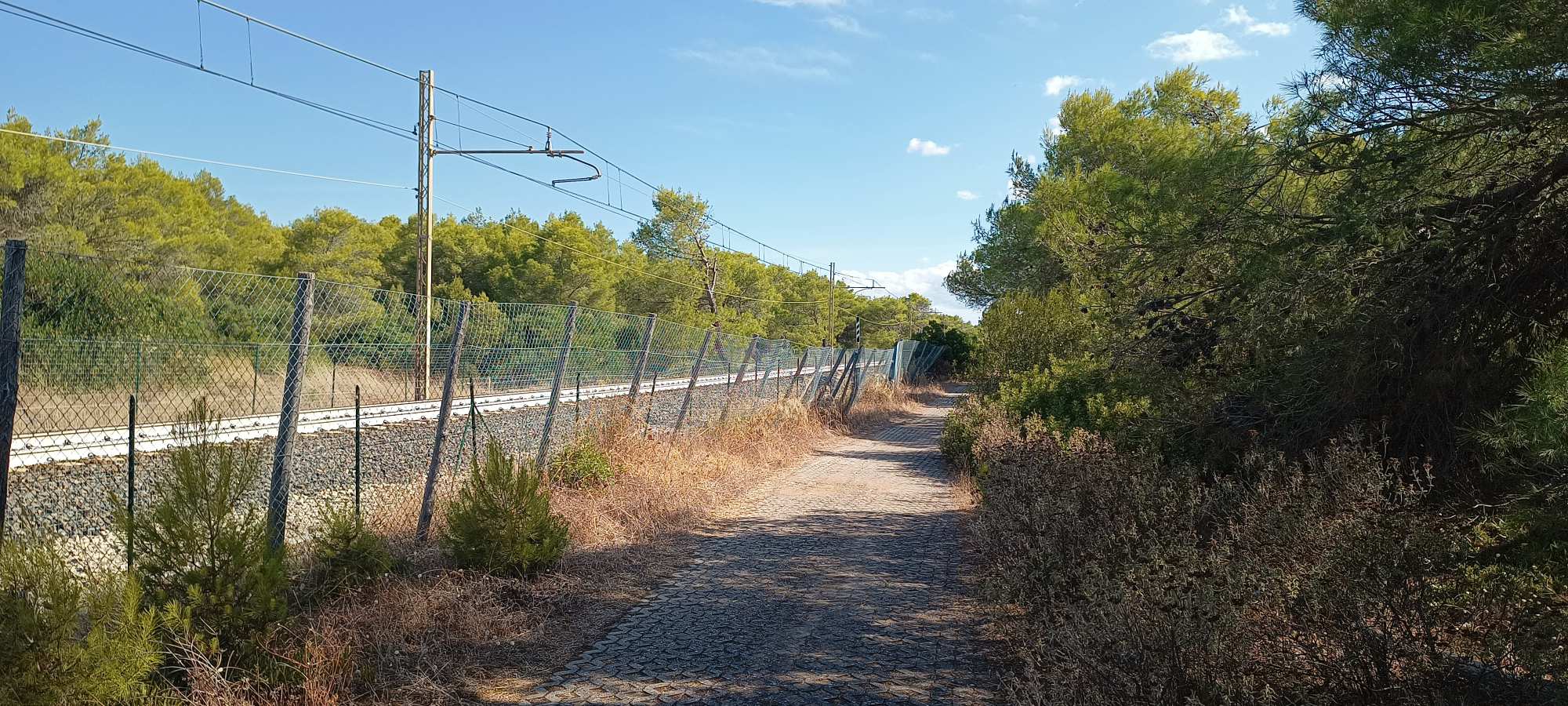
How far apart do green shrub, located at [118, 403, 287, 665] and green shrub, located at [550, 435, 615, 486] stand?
458 centimetres

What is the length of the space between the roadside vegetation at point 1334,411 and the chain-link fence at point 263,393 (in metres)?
4.04

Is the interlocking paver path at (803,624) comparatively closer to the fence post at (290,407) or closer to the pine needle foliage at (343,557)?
the pine needle foliage at (343,557)

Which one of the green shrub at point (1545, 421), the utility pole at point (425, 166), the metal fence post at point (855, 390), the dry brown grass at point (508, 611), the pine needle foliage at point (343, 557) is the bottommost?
the dry brown grass at point (508, 611)

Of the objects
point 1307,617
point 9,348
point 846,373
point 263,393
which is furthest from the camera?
point 846,373

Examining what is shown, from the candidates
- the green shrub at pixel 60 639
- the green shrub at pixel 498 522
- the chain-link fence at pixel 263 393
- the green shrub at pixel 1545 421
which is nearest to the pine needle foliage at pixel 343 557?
the chain-link fence at pixel 263 393

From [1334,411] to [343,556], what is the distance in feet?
18.4

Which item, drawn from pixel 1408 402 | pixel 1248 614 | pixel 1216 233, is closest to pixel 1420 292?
pixel 1408 402

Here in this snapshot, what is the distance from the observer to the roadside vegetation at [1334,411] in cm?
312

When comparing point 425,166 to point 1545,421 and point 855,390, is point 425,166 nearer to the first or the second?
point 855,390

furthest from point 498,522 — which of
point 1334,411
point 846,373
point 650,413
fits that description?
point 846,373

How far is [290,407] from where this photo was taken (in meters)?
A: 4.98

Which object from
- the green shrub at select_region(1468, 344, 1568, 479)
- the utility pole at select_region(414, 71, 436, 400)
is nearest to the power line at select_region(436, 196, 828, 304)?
the utility pole at select_region(414, 71, 436, 400)

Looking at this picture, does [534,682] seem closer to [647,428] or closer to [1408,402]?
[1408,402]

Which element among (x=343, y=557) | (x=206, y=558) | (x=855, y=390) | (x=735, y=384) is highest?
(x=735, y=384)
